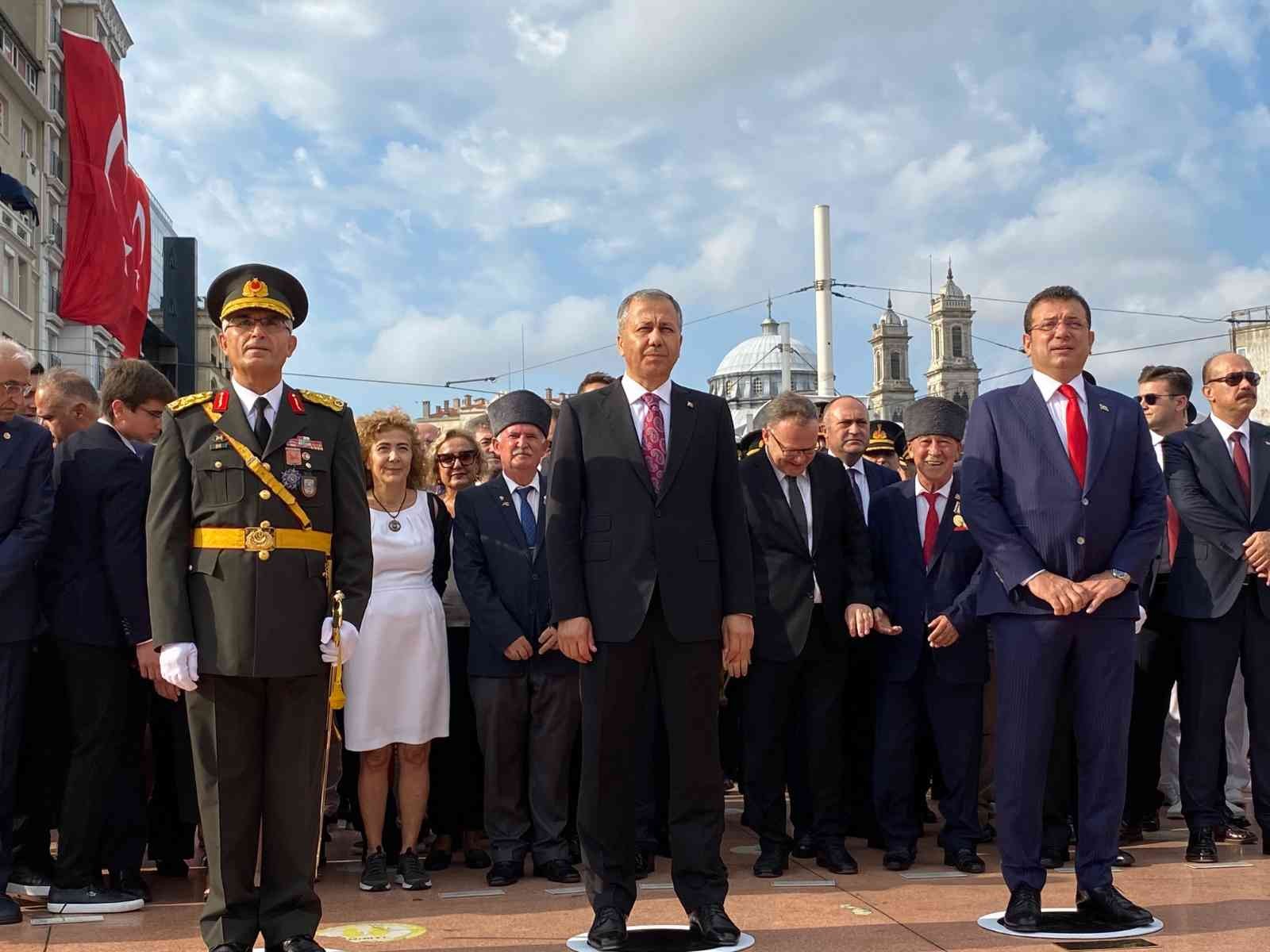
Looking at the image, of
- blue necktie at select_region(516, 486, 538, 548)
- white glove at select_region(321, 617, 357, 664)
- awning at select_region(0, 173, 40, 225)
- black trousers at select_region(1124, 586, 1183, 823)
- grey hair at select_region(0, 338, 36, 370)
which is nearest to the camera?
white glove at select_region(321, 617, 357, 664)

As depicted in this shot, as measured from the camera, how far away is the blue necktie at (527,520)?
6457 mm

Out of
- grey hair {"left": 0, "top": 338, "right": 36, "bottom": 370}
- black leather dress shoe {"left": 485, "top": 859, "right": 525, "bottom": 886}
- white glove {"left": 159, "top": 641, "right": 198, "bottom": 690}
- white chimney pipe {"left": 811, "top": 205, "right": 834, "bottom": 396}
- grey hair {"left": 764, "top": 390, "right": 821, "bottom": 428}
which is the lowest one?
black leather dress shoe {"left": 485, "top": 859, "right": 525, "bottom": 886}

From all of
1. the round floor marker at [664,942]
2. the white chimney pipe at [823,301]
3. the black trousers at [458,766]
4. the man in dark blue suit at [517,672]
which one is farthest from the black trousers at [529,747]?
the white chimney pipe at [823,301]

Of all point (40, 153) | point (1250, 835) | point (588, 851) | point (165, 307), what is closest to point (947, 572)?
point (1250, 835)

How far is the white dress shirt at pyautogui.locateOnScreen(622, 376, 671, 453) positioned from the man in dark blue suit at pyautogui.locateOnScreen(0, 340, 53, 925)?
2329 millimetres

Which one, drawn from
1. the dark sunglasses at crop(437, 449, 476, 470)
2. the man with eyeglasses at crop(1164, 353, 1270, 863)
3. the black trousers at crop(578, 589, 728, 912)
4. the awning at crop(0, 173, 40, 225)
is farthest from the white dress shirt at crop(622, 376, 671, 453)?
the awning at crop(0, 173, 40, 225)

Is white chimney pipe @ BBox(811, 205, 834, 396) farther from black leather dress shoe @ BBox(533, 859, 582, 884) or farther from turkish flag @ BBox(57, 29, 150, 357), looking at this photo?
black leather dress shoe @ BBox(533, 859, 582, 884)

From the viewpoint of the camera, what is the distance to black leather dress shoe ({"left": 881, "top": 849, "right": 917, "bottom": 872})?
6223 mm

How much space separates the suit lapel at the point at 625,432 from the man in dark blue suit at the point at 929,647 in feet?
6.23

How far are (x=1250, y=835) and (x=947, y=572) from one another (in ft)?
6.44

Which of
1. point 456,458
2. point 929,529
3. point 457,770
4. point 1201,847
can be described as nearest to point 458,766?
point 457,770

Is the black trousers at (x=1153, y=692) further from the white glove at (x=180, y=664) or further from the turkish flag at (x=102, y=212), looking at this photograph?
the turkish flag at (x=102, y=212)

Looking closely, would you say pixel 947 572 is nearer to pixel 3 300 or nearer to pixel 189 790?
pixel 189 790

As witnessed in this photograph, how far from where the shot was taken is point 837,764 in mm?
6371
